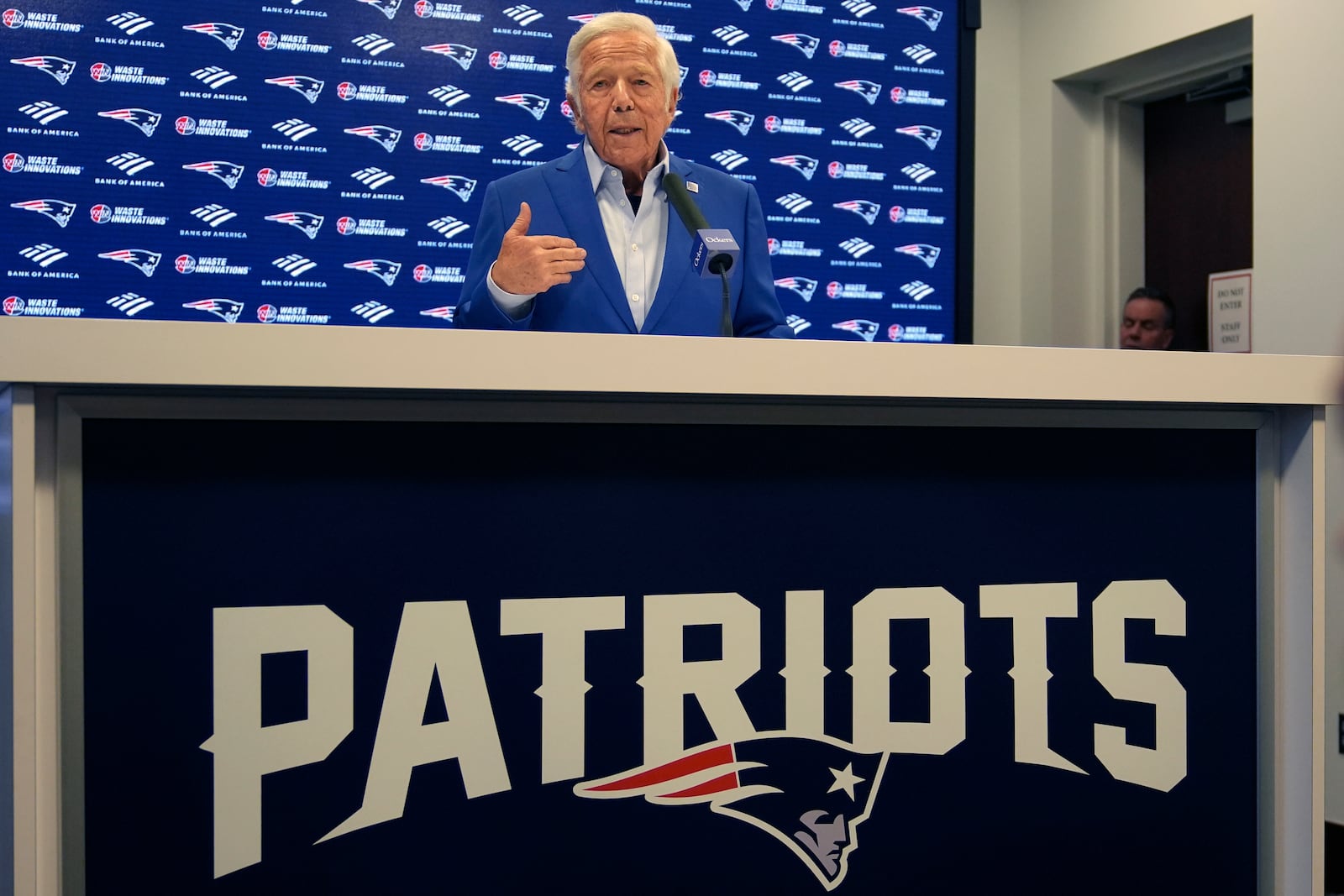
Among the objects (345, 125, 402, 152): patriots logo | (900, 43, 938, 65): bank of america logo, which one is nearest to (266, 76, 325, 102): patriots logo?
(345, 125, 402, 152): patriots logo

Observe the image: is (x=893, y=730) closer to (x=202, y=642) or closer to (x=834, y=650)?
(x=834, y=650)

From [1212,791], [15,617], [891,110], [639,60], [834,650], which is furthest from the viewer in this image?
[891,110]

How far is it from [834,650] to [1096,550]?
1.00 ft

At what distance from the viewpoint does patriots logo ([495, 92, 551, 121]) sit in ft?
10.3

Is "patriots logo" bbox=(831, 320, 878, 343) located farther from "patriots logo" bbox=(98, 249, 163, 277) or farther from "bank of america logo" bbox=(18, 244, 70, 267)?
"bank of america logo" bbox=(18, 244, 70, 267)

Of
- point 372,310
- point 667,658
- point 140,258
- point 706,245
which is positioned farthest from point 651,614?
point 140,258

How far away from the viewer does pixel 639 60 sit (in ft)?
5.38

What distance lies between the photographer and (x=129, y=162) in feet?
9.39

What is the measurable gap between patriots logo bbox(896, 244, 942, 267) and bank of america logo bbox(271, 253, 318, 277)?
1.69 metres

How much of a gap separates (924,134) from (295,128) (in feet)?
5.93

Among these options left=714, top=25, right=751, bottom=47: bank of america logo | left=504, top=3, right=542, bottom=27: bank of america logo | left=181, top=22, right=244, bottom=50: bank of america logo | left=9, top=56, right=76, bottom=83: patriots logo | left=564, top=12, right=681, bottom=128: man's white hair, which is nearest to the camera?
left=564, top=12, right=681, bottom=128: man's white hair

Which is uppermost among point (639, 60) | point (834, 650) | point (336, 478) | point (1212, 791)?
point (639, 60)

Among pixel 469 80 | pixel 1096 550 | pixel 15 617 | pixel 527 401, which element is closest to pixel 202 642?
pixel 15 617

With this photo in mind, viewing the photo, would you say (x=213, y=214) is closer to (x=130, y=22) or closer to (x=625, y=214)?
(x=130, y=22)
